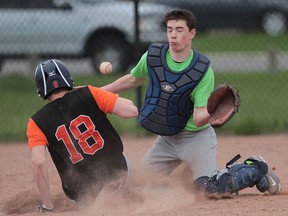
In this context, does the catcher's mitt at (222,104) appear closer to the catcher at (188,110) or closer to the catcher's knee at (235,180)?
the catcher at (188,110)

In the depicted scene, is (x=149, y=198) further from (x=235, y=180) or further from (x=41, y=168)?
(x=41, y=168)

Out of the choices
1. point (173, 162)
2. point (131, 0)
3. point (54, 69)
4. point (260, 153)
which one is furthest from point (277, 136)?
point (54, 69)

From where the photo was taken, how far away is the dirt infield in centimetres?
575

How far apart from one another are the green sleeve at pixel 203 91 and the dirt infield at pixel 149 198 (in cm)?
71

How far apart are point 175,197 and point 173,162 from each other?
21.3 inches

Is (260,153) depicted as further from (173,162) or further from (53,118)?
(53,118)

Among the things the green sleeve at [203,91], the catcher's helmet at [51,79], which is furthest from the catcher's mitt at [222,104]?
the catcher's helmet at [51,79]

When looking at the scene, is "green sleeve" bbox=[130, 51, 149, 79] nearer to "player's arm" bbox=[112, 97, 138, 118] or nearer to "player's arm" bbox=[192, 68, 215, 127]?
"player's arm" bbox=[192, 68, 215, 127]

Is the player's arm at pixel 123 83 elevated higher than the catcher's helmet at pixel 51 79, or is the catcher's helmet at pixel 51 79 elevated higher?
the catcher's helmet at pixel 51 79

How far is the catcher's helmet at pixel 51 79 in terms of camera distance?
6.07m

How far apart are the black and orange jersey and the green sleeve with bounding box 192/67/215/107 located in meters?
0.64

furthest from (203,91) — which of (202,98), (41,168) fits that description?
(41,168)

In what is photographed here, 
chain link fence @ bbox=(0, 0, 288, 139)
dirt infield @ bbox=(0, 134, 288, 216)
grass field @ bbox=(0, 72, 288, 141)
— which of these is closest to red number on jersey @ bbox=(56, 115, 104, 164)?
dirt infield @ bbox=(0, 134, 288, 216)

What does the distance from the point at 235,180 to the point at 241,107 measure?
5.35 m
